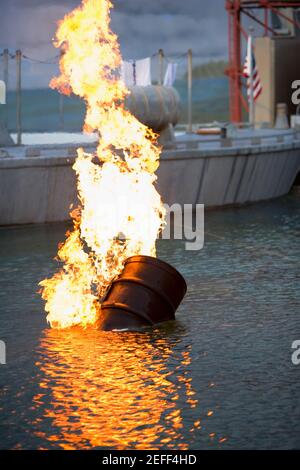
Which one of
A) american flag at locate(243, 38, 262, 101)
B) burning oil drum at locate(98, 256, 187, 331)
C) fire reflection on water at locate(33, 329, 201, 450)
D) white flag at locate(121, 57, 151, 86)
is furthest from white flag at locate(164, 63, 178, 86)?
fire reflection on water at locate(33, 329, 201, 450)

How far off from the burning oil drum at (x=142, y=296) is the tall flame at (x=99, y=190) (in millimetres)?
405

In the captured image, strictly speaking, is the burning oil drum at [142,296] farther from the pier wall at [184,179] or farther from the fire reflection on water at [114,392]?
the pier wall at [184,179]

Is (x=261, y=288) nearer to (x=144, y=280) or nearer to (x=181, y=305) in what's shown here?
(x=181, y=305)

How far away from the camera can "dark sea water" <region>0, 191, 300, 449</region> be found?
1029 centimetres

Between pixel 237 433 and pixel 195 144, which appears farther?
pixel 195 144

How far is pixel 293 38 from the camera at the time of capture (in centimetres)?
5003

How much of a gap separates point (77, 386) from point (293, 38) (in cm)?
3983

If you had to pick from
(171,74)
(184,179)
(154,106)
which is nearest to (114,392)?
(184,179)

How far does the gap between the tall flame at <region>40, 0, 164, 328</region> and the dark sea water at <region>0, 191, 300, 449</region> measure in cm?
56

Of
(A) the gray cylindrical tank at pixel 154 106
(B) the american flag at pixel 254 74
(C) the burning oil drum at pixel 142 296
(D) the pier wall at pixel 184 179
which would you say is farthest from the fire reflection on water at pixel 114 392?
(B) the american flag at pixel 254 74

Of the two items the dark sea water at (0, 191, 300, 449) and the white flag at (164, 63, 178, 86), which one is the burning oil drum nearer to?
the dark sea water at (0, 191, 300, 449)

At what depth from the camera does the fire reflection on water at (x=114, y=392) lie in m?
10.2

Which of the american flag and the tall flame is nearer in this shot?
the tall flame

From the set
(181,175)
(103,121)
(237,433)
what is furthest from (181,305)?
(181,175)
